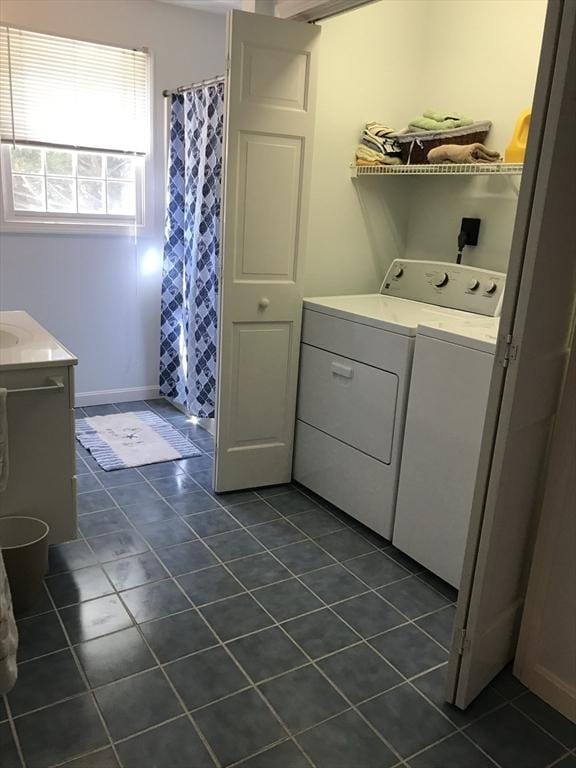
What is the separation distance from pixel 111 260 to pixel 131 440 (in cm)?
121

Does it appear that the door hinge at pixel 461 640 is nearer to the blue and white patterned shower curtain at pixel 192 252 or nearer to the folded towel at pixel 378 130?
the blue and white patterned shower curtain at pixel 192 252

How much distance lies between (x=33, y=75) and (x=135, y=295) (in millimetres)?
1377

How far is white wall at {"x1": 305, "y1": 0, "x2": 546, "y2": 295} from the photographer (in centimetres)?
285

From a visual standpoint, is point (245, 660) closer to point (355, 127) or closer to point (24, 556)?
point (24, 556)

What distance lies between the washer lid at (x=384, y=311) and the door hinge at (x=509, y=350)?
2.88 ft

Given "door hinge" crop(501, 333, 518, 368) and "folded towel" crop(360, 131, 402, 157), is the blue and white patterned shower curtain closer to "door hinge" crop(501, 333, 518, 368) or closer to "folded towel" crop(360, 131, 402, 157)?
"folded towel" crop(360, 131, 402, 157)

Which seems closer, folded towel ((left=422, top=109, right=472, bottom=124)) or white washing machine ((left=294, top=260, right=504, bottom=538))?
white washing machine ((left=294, top=260, right=504, bottom=538))

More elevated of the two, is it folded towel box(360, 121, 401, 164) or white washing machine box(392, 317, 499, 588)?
folded towel box(360, 121, 401, 164)

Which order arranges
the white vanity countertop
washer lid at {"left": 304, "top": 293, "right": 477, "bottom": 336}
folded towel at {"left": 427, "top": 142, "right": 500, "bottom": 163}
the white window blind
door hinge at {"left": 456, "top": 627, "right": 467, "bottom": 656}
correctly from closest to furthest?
1. door hinge at {"left": 456, "top": 627, "right": 467, "bottom": 656}
2. the white vanity countertop
3. washer lid at {"left": 304, "top": 293, "right": 477, "bottom": 336}
4. folded towel at {"left": 427, "top": 142, "right": 500, "bottom": 163}
5. the white window blind

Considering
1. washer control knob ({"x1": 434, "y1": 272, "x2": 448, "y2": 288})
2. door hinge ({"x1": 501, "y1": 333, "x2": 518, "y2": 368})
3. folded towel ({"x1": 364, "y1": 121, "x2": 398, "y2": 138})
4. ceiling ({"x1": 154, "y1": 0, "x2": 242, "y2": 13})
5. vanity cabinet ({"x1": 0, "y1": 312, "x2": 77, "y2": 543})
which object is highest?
ceiling ({"x1": 154, "y1": 0, "x2": 242, "y2": 13})

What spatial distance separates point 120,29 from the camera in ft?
12.2

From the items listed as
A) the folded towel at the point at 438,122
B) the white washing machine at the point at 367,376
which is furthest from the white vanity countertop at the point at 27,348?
the folded towel at the point at 438,122

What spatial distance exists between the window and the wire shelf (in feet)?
5.33

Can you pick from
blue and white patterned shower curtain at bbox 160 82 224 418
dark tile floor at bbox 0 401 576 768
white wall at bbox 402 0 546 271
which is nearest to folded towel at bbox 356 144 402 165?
white wall at bbox 402 0 546 271
